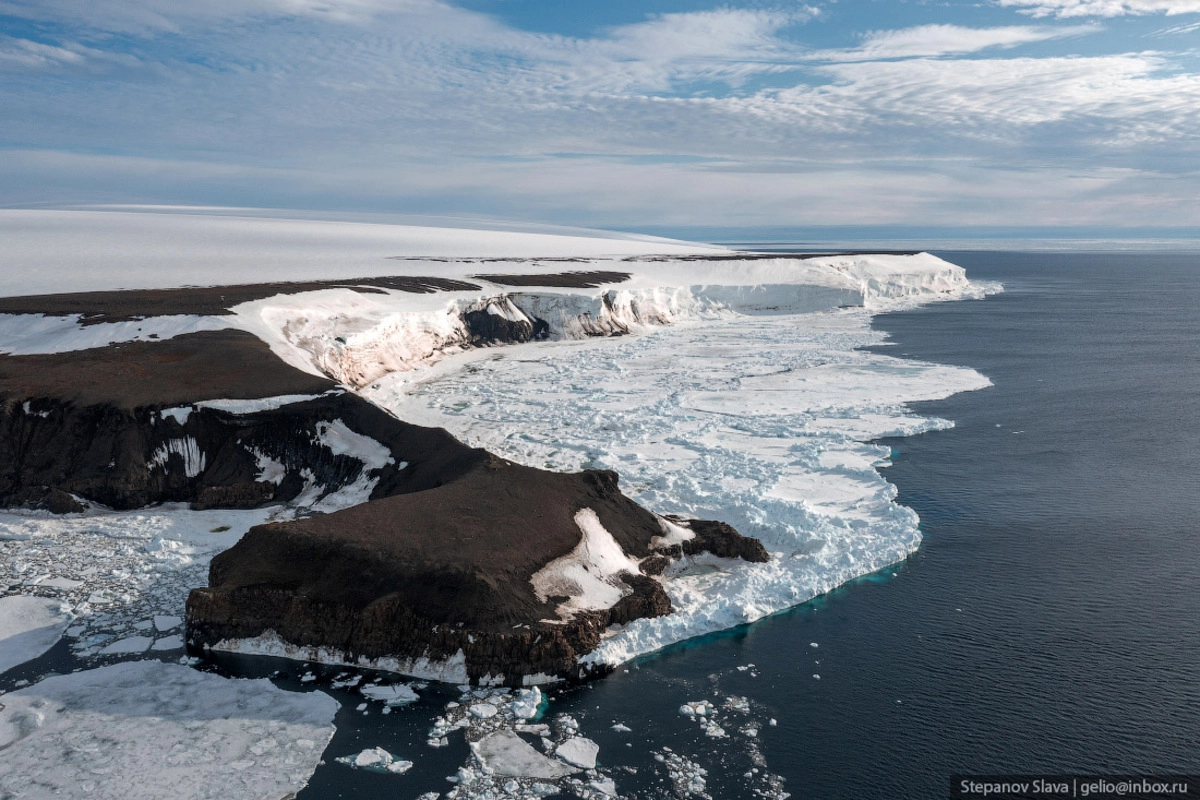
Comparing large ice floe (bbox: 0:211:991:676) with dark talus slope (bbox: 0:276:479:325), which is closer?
large ice floe (bbox: 0:211:991:676)

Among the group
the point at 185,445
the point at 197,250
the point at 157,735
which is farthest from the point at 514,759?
the point at 197,250

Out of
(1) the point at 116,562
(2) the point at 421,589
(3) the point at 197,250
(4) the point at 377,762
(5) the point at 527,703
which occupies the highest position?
(3) the point at 197,250

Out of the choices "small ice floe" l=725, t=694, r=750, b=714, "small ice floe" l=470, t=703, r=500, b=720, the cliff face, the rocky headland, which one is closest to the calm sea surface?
"small ice floe" l=725, t=694, r=750, b=714

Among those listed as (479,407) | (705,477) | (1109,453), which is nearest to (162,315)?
(479,407)

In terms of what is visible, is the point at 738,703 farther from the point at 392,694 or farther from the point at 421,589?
the point at 421,589

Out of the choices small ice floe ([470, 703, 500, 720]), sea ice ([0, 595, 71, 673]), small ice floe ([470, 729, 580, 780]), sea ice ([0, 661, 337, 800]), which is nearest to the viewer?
sea ice ([0, 661, 337, 800])

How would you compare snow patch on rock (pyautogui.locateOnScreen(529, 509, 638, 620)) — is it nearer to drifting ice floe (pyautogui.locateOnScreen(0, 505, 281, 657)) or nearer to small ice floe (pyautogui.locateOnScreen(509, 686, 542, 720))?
small ice floe (pyautogui.locateOnScreen(509, 686, 542, 720))
